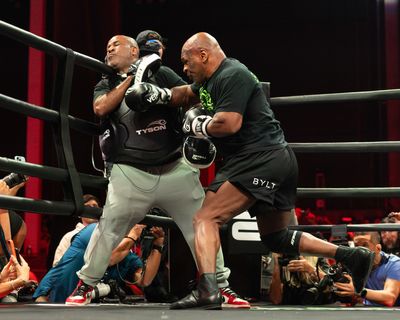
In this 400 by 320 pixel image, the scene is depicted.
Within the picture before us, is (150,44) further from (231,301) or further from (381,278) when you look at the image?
(381,278)

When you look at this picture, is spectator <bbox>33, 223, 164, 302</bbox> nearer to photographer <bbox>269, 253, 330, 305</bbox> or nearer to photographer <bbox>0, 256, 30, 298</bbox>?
photographer <bbox>0, 256, 30, 298</bbox>

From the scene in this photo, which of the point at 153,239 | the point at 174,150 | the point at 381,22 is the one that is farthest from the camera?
the point at 381,22

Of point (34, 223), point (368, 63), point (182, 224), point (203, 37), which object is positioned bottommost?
point (34, 223)

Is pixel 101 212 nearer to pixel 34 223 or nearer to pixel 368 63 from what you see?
pixel 34 223

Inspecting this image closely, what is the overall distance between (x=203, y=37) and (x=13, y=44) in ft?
26.5

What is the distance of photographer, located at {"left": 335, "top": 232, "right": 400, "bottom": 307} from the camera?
3473 millimetres

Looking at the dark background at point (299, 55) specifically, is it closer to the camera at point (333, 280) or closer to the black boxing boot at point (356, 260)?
the camera at point (333, 280)

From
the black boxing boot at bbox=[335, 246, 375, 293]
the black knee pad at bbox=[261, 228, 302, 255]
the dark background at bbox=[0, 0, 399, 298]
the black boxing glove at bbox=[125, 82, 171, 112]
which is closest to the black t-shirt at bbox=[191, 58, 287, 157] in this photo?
the black boxing glove at bbox=[125, 82, 171, 112]

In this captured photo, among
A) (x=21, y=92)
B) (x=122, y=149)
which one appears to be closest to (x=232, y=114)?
(x=122, y=149)

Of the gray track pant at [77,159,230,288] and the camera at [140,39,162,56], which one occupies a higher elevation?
the camera at [140,39,162,56]

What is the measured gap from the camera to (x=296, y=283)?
3662 millimetres

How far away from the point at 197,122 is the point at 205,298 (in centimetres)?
62

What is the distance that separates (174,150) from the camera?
8.98ft

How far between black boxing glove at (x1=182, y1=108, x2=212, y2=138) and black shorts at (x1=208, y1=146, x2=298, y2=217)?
0.50 feet
